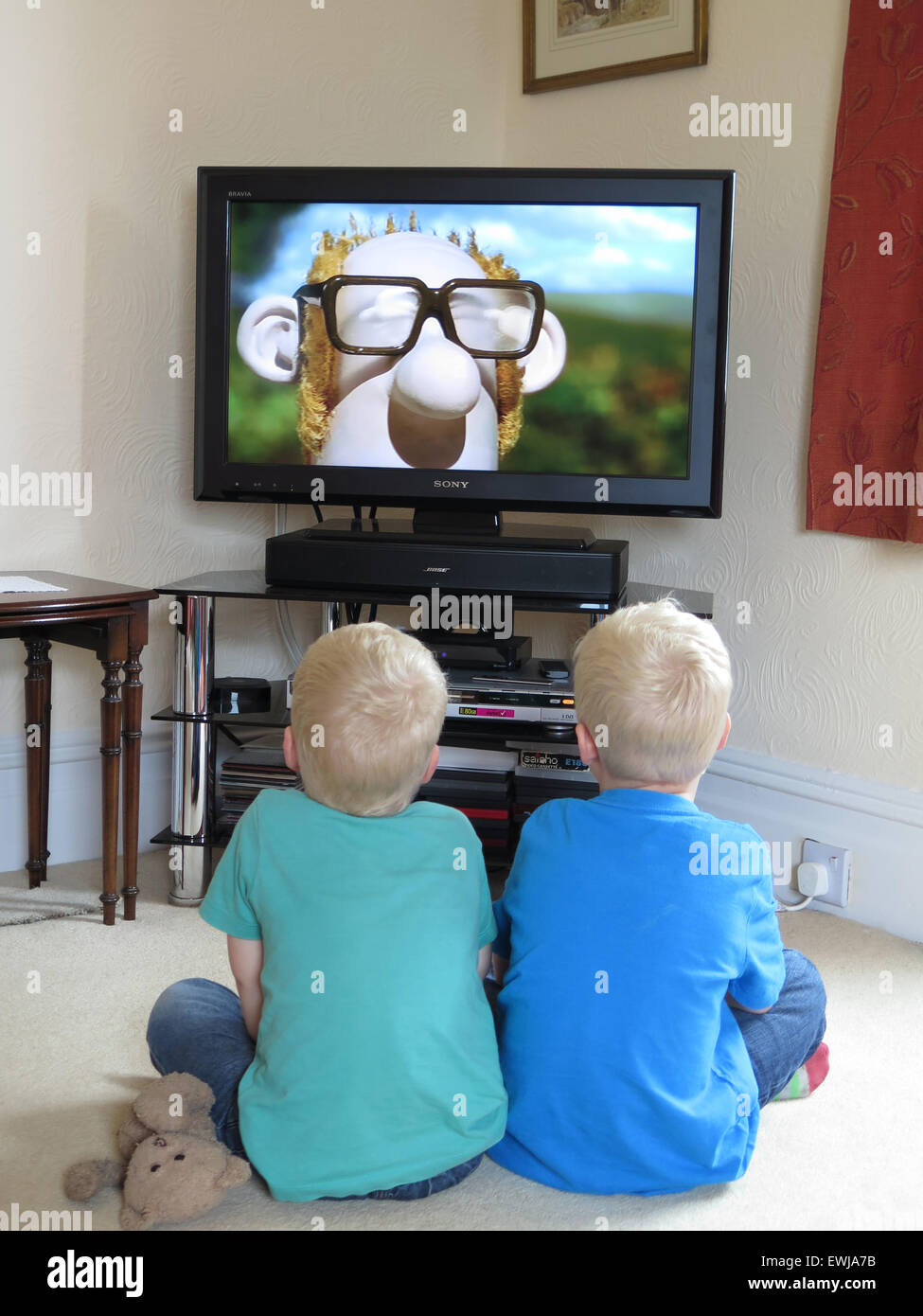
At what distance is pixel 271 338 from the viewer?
8.24ft

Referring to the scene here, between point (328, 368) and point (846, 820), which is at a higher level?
point (328, 368)

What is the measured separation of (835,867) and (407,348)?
4.31 ft

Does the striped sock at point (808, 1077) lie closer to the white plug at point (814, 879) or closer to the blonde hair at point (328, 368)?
the white plug at point (814, 879)

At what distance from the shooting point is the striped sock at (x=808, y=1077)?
1.72 meters

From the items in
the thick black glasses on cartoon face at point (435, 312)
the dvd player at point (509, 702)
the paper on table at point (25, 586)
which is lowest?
the dvd player at point (509, 702)

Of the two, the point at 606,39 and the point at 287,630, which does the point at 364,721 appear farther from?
the point at 606,39

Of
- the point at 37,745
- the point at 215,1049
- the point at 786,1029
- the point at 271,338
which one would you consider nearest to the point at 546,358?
the point at 271,338

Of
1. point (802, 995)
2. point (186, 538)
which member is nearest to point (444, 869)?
point (802, 995)

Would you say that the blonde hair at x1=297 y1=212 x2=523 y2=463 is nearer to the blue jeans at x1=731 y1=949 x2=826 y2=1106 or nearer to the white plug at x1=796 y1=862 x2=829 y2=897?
the white plug at x1=796 y1=862 x2=829 y2=897

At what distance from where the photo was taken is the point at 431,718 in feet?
4.46

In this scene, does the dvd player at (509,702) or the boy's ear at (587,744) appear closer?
the boy's ear at (587,744)

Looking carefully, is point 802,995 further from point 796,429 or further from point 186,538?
point 186,538

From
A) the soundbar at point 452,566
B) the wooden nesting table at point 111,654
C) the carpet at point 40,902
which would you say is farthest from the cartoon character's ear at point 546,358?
the carpet at point 40,902

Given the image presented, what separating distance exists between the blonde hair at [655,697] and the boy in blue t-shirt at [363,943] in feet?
0.58
